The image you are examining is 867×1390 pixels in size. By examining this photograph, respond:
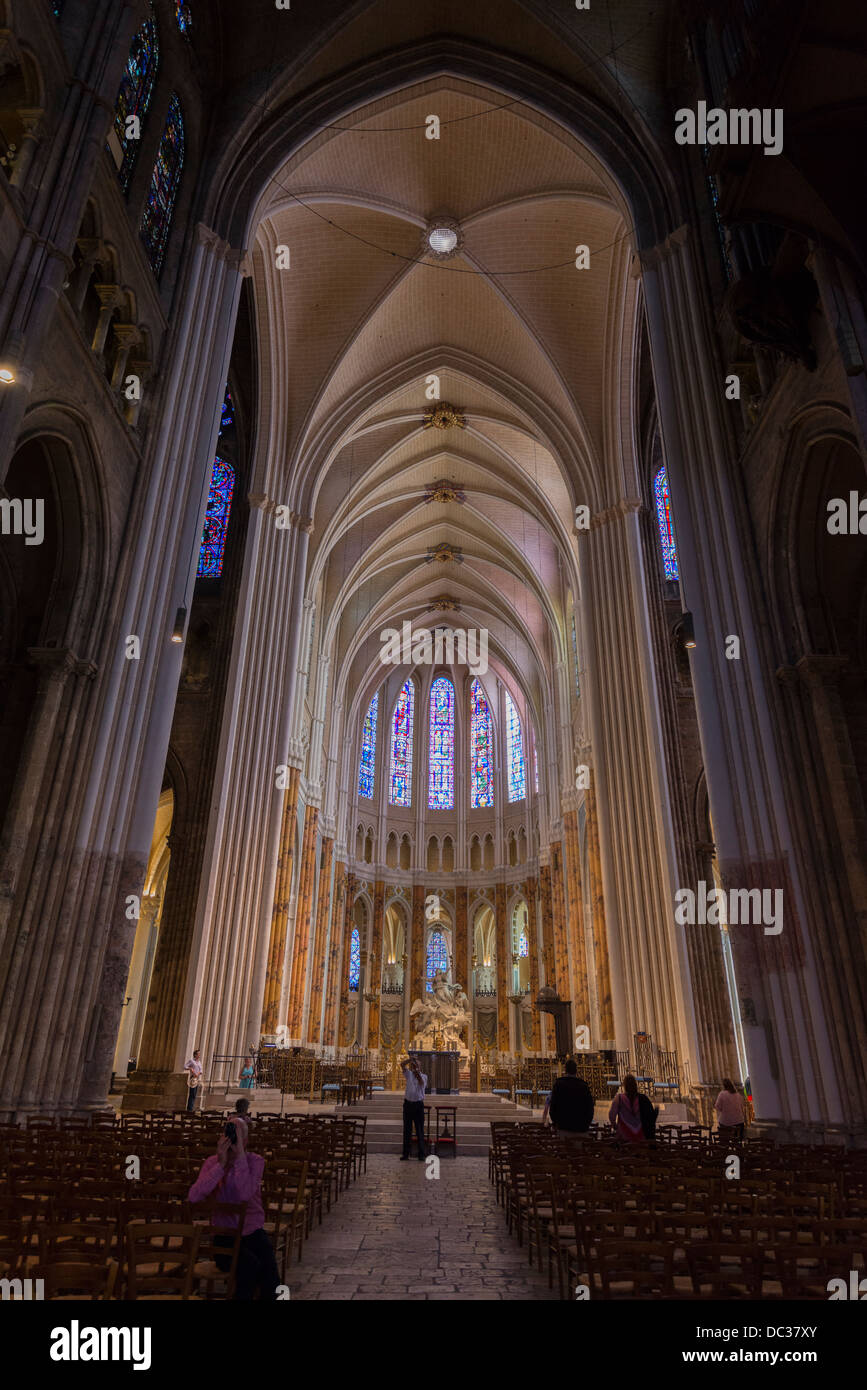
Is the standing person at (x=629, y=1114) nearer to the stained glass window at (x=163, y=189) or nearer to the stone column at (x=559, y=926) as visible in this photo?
the stained glass window at (x=163, y=189)

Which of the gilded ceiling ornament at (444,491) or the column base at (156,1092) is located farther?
the gilded ceiling ornament at (444,491)

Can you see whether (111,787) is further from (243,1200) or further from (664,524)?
(664,524)

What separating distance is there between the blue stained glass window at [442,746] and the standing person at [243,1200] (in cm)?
3561

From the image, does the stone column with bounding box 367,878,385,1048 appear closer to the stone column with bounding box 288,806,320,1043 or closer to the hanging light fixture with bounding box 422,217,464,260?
the stone column with bounding box 288,806,320,1043

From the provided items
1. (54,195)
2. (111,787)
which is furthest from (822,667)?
(54,195)

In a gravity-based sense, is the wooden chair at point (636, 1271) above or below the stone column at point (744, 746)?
below

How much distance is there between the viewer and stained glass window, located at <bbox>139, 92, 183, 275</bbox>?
13.1 meters

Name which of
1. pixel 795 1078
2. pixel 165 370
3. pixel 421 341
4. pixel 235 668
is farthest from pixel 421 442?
pixel 795 1078

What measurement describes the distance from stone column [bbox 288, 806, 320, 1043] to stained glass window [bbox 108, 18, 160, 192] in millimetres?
19675

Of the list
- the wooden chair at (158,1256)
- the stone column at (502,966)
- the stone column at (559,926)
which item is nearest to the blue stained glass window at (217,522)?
the stone column at (559,926)

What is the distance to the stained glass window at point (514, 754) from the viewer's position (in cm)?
3784

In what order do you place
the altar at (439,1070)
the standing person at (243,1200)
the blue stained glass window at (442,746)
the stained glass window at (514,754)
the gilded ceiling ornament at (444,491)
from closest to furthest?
the standing person at (243,1200) → the altar at (439,1070) → the gilded ceiling ornament at (444,491) → the stained glass window at (514,754) → the blue stained glass window at (442,746)

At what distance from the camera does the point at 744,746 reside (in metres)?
11.1
